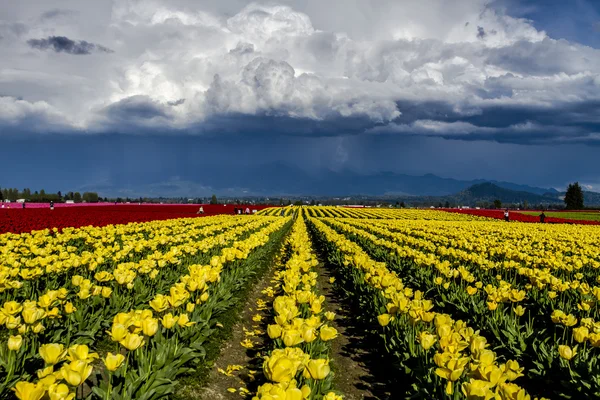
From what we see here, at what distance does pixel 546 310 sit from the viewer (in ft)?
26.7

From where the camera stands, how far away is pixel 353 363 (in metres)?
6.88

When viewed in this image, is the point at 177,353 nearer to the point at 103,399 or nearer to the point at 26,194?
the point at 103,399

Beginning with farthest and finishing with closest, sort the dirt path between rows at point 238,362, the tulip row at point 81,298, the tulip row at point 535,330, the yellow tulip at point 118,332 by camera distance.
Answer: the dirt path between rows at point 238,362, the tulip row at point 535,330, the tulip row at point 81,298, the yellow tulip at point 118,332

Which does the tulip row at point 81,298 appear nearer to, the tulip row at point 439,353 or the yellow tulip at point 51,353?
the yellow tulip at point 51,353

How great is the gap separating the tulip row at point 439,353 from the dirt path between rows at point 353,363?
0.55 m

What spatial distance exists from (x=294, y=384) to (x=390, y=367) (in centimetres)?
380

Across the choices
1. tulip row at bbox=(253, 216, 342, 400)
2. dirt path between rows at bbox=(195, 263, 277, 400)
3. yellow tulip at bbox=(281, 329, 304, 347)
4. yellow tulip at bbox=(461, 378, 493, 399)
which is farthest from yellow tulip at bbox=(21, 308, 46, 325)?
yellow tulip at bbox=(461, 378, 493, 399)

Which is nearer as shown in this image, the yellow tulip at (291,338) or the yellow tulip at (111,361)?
the yellow tulip at (111,361)

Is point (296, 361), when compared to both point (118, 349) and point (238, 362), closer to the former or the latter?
point (118, 349)

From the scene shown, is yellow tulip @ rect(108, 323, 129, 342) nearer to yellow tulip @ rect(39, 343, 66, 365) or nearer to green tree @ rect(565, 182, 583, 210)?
yellow tulip @ rect(39, 343, 66, 365)

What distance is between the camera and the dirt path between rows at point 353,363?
230 inches

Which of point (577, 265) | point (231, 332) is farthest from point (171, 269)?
point (577, 265)

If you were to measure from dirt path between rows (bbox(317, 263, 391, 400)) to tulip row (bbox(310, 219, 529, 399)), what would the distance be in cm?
55

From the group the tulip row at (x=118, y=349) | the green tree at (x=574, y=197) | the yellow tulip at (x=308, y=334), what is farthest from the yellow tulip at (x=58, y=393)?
the green tree at (x=574, y=197)
